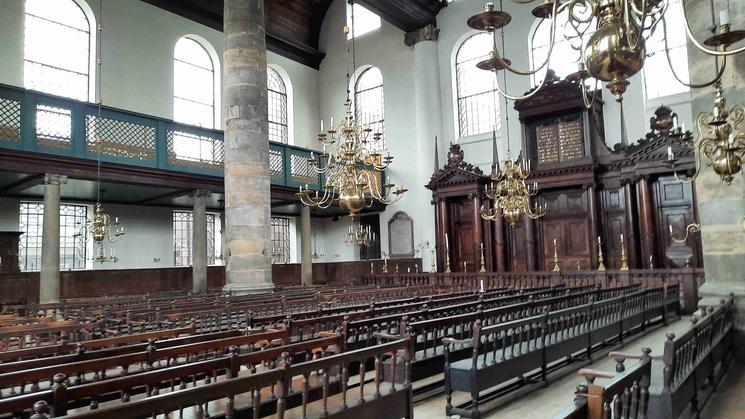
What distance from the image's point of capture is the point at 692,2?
705cm

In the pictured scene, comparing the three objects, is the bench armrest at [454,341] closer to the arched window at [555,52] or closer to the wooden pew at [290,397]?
the wooden pew at [290,397]

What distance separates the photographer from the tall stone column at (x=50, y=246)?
11188mm

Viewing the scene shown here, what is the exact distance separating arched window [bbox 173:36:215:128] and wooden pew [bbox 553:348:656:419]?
691 inches

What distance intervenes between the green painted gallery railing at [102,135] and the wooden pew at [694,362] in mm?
11832

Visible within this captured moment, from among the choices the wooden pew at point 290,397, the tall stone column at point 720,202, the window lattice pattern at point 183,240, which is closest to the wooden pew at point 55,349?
the wooden pew at point 290,397

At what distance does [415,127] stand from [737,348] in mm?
15445

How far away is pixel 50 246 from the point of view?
11.2m

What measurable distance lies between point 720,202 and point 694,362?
3136 millimetres

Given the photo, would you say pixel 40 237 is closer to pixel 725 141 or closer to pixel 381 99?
pixel 381 99

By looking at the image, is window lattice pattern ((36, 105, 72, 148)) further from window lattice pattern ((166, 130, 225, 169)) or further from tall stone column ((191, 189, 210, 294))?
tall stone column ((191, 189, 210, 294))

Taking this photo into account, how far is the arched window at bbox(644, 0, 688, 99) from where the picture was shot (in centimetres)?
1533

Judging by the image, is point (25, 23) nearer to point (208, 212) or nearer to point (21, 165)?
point (21, 165)

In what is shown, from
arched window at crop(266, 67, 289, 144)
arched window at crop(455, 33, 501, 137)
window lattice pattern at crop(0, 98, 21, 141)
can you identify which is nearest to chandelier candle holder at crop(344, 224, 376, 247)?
arched window at crop(266, 67, 289, 144)

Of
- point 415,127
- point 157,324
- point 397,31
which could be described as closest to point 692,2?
point 157,324
